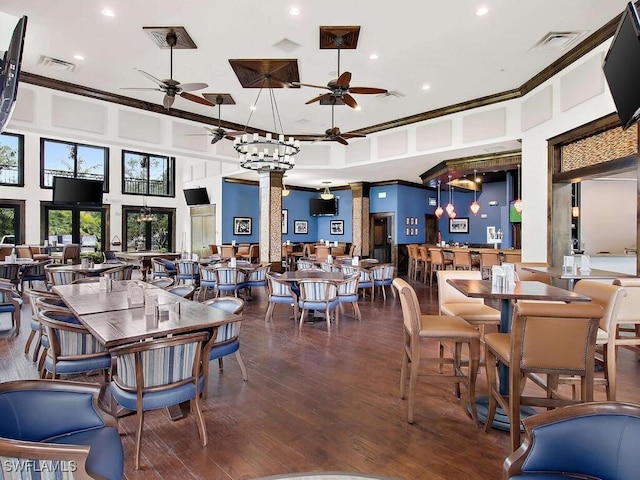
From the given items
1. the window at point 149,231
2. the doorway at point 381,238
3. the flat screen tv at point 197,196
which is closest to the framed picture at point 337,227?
the doorway at point 381,238

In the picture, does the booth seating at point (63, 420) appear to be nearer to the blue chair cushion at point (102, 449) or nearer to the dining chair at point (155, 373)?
the blue chair cushion at point (102, 449)

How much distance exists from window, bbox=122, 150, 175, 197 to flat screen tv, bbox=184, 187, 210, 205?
2.11 meters

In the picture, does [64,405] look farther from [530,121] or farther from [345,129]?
[345,129]

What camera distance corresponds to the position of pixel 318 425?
2775 mm

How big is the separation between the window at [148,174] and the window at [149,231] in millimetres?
769

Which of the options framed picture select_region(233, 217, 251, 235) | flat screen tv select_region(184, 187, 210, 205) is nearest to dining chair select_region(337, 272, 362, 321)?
framed picture select_region(233, 217, 251, 235)

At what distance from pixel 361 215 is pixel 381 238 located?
1.26m

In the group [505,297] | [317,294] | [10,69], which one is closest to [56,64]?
[10,69]

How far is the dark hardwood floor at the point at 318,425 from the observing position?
2.28m

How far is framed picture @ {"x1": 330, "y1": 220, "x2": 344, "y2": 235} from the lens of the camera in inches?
573

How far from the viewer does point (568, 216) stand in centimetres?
600

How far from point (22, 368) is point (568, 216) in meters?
7.62

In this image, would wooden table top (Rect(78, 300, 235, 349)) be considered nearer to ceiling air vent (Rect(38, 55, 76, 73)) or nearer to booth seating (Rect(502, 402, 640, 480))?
booth seating (Rect(502, 402, 640, 480))

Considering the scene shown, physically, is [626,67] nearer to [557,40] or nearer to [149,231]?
[557,40]
